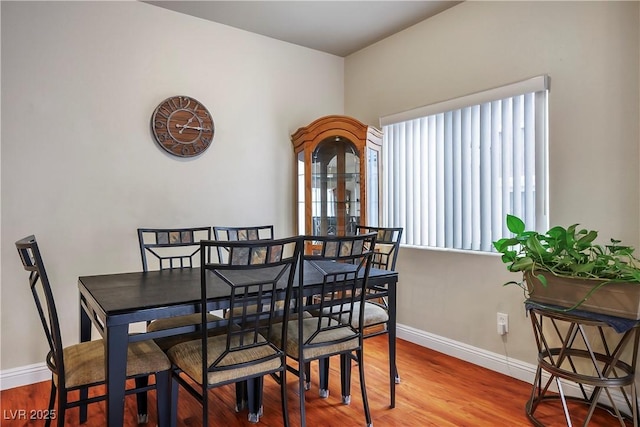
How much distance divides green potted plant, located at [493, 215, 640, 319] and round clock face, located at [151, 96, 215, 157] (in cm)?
233

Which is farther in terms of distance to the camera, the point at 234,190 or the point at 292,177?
the point at 292,177

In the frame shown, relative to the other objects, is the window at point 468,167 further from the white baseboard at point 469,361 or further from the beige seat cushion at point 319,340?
the beige seat cushion at point 319,340

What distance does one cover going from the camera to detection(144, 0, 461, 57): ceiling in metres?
3.12

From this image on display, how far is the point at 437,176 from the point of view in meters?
3.31

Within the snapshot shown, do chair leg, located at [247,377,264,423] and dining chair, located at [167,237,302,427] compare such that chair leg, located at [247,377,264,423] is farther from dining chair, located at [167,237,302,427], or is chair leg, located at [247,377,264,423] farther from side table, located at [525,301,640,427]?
side table, located at [525,301,640,427]

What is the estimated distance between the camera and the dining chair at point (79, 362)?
1.67m

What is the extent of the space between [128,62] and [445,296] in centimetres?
294

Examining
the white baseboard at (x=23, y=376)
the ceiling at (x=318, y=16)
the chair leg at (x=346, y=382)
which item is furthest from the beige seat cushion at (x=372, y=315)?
the ceiling at (x=318, y=16)

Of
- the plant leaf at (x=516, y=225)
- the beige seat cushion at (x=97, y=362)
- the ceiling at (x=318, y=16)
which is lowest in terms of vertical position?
the beige seat cushion at (x=97, y=362)

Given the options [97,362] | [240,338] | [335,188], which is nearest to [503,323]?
[335,188]

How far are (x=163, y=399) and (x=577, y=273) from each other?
2.00 m

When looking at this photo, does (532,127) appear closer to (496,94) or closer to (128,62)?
(496,94)

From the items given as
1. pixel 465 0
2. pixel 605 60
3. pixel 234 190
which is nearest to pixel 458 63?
pixel 465 0

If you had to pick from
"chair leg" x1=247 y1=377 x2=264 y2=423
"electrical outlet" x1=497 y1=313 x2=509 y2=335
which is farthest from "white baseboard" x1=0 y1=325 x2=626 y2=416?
"chair leg" x1=247 y1=377 x2=264 y2=423
